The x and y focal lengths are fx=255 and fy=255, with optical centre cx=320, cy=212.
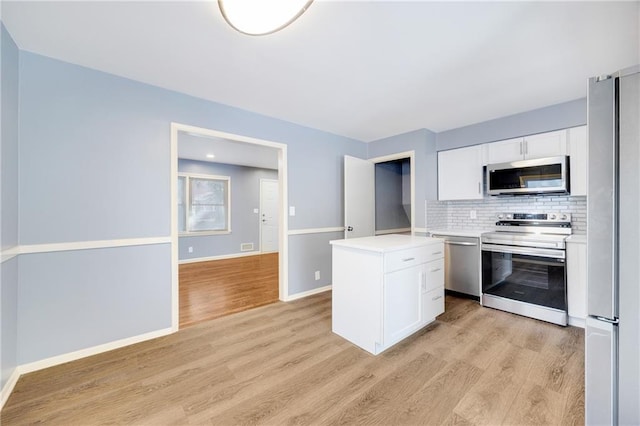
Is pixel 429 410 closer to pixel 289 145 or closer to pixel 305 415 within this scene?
pixel 305 415

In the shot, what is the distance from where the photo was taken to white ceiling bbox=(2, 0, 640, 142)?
5.04 feet

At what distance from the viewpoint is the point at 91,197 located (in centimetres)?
211

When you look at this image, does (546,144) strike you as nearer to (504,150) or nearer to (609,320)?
(504,150)

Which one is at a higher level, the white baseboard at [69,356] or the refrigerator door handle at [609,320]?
the refrigerator door handle at [609,320]

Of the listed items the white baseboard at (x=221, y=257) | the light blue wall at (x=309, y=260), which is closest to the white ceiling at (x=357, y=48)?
the light blue wall at (x=309, y=260)

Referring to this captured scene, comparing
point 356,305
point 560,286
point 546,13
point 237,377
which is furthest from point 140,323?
point 560,286

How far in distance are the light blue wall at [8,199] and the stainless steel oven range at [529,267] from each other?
427 cm

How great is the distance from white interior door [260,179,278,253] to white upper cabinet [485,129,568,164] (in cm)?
523

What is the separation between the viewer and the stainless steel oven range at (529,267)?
2.60m

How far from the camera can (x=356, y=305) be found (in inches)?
88.4

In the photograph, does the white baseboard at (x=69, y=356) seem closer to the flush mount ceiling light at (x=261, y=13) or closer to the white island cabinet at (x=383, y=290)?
the white island cabinet at (x=383, y=290)

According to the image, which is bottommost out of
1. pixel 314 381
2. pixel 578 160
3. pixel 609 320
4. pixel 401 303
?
pixel 314 381

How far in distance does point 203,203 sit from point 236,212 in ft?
2.66

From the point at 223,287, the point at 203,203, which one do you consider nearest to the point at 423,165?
the point at 223,287
